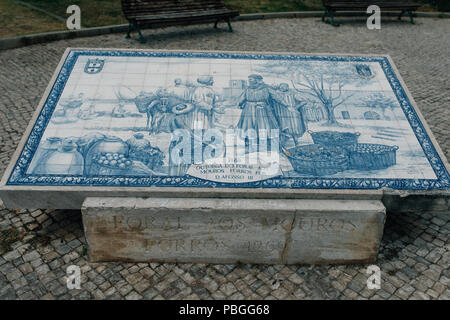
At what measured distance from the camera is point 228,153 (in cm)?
470

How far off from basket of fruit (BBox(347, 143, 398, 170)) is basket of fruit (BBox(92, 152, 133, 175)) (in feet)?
8.51

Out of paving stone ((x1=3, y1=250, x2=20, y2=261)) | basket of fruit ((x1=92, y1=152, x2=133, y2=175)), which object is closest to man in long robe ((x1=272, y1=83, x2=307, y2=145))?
basket of fruit ((x1=92, y1=152, x2=133, y2=175))

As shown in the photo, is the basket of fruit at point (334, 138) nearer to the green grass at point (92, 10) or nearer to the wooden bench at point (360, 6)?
the wooden bench at point (360, 6)

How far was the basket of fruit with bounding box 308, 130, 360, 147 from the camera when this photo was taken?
193 inches

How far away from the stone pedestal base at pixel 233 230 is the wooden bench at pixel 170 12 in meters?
6.91

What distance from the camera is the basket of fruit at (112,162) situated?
177 inches

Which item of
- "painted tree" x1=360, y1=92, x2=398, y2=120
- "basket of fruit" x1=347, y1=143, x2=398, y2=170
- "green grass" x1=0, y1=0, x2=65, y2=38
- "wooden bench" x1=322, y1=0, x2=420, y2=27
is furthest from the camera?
"wooden bench" x1=322, y1=0, x2=420, y2=27

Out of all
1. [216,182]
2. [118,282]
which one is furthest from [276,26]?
[118,282]

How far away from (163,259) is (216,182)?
1.17 meters

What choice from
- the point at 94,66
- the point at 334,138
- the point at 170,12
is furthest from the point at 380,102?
the point at 170,12

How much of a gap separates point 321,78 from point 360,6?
735 cm

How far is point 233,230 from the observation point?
14.7 feet

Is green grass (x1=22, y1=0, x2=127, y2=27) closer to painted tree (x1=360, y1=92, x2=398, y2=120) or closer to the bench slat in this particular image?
the bench slat

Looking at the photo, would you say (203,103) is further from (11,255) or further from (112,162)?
(11,255)
